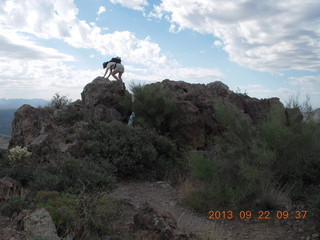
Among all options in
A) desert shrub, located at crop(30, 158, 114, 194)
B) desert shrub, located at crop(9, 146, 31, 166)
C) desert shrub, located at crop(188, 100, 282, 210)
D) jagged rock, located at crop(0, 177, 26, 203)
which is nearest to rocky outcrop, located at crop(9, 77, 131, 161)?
desert shrub, located at crop(9, 146, 31, 166)

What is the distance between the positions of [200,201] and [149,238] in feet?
7.01

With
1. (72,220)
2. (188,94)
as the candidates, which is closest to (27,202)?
(72,220)

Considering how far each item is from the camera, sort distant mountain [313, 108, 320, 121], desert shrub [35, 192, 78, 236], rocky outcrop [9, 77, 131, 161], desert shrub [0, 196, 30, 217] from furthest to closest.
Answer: rocky outcrop [9, 77, 131, 161]
distant mountain [313, 108, 320, 121]
desert shrub [0, 196, 30, 217]
desert shrub [35, 192, 78, 236]

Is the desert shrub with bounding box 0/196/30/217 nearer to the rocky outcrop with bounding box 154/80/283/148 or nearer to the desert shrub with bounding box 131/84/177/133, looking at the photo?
the desert shrub with bounding box 131/84/177/133

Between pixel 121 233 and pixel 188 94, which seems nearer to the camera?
pixel 121 233

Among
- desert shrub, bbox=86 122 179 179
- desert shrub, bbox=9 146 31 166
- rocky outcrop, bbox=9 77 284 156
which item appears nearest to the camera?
desert shrub, bbox=9 146 31 166

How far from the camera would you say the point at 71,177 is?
6.51 metres

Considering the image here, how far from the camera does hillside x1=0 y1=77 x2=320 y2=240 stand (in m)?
4.83

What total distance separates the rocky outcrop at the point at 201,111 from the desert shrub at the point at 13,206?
220 inches

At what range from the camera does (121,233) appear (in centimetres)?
491

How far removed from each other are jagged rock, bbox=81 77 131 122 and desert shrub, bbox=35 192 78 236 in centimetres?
550

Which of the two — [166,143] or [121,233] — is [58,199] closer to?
[121,233]
